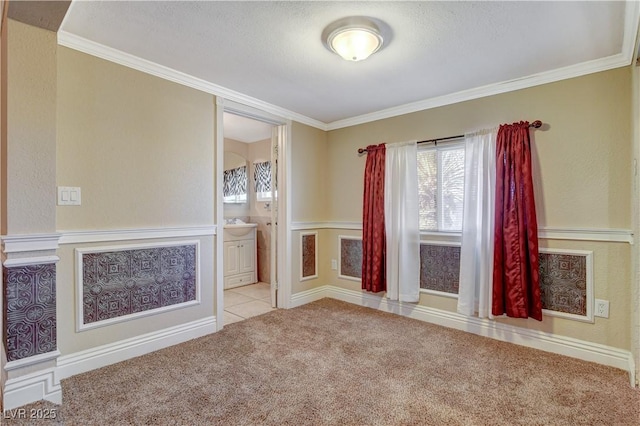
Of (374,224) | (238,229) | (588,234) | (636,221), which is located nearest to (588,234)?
(588,234)

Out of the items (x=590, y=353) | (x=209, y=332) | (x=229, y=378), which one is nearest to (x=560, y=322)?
(x=590, y=353)

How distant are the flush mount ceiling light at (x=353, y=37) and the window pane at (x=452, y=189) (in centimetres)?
144

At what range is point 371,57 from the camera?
7.59 feet

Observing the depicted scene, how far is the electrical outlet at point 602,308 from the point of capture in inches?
91.6

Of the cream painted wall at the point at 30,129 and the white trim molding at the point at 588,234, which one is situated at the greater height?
the cream painted wall at the point at 30,129

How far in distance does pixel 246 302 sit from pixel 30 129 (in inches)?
108

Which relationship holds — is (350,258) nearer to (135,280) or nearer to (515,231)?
(515,231)

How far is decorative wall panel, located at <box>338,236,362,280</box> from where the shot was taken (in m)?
3.79

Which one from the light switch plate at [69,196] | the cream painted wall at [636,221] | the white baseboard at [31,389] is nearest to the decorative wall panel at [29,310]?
the white baseboard at [31,389]

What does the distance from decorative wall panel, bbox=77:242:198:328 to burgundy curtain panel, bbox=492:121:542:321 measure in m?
2.62

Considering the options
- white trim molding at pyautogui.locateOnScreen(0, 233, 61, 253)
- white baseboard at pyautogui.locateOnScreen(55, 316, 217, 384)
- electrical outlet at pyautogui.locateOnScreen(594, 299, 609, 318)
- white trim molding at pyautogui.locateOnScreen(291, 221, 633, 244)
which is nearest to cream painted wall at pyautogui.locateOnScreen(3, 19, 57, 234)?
white trim molding at pyautogui.locateOnScreen(0, 233, 61, 253)

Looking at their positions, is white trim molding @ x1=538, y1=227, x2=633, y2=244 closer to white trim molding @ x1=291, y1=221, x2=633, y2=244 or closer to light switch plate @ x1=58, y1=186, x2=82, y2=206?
white trim molding @ x1=291, y1=221, x2=633, y2=244

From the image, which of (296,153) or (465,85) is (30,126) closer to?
(296,153)

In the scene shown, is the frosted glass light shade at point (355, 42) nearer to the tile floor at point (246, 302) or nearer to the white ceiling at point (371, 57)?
the white ceiling at point (371, 57)
